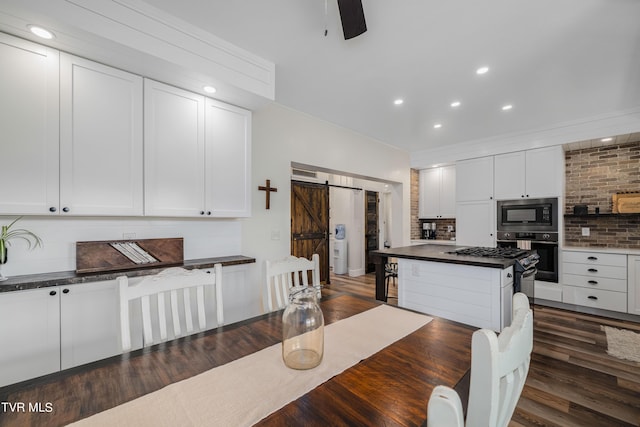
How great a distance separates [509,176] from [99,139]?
5.24m

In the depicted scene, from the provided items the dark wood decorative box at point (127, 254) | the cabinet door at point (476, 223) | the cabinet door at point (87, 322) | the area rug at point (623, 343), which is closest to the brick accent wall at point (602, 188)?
the cabinet door at point (476, 223)

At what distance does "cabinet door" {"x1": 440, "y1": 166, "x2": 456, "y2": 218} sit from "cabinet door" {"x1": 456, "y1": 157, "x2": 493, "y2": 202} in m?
0.29

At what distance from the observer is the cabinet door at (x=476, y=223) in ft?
14.9

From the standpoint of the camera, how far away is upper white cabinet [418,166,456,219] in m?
5.28

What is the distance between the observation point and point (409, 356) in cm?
101

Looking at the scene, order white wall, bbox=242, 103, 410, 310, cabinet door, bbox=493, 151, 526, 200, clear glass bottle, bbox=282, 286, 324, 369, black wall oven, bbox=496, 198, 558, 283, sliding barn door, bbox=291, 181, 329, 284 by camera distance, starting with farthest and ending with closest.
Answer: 1. sliding barn door, bbox=291, 181, 329, 284
2. cabinet door, bbox=493, 151, 526, 200
3. black wall oven, bbox=496, 198, 558, 283
4. white wall, bbox=242, 103, 410, 310
5. clear glass bottle, bbox=282, 286, 324, 369

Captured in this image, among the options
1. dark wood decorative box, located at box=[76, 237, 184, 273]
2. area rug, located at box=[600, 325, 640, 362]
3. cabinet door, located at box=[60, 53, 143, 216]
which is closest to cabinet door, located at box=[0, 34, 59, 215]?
cabinet door, located at box=[60, 53, 143, 216]

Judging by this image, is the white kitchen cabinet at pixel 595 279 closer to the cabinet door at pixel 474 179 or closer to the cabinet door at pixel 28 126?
the cabinet door at pixel 474 179

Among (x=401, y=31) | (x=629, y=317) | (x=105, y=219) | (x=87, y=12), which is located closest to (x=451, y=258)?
(x=401, y=31)

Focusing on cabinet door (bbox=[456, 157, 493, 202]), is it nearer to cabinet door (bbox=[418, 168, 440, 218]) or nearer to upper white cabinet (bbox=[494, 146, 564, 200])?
upper white cabinet (bbox=[494, 146, 564, 200])

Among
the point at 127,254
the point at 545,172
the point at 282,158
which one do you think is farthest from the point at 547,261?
the point at 127,254

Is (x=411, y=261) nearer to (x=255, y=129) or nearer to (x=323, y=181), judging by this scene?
(x=255, y=129)

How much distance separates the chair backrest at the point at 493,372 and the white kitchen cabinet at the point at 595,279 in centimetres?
427

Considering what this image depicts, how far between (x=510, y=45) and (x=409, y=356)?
2436mm
